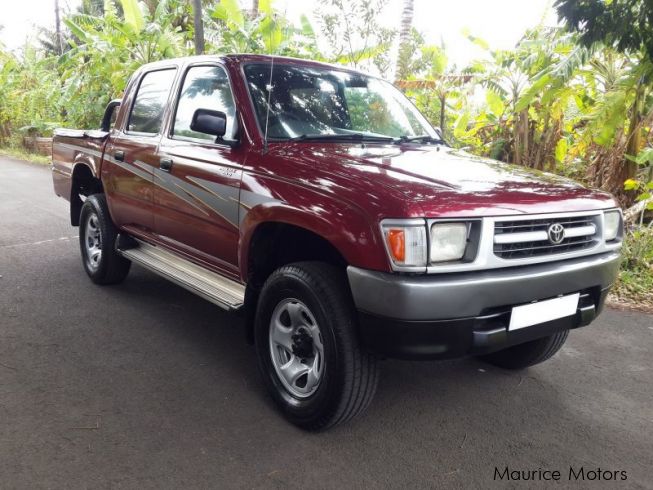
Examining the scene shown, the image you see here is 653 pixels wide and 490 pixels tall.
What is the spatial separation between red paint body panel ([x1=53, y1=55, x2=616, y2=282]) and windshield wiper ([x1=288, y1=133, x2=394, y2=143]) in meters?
0.10

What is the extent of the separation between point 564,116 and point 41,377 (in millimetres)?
6998

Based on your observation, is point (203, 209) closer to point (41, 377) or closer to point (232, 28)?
point (41, 377)

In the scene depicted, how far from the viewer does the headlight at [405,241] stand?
2.30 meters

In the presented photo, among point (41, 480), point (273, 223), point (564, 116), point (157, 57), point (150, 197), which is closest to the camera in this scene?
point (41, 480)

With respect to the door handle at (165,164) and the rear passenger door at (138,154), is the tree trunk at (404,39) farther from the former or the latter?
the door handle at (165,164)

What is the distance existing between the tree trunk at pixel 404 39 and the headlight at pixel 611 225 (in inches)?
274

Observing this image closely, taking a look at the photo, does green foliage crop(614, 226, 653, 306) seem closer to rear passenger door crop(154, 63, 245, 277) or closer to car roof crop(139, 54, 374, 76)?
car roof crop(139, 54, 374, 76)

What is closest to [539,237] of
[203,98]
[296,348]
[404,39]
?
[296,348]

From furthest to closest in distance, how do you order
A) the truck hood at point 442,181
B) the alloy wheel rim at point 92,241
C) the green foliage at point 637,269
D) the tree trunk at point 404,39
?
the tree trunk at point 404,39, the green foliage at point 637,269, the alloy wheel rim at point 92,241, the truck hood at point 442,181

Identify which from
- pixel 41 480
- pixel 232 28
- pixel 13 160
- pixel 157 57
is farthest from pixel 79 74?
pixel 41 480

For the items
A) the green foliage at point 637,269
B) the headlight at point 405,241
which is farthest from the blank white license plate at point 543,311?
the green foliage at point 637,269

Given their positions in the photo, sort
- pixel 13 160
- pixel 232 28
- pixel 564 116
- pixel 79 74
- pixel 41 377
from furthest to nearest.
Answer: pixel 13 160, pixel 79 74, pixel 232 28, pixel 564 116, pixel 41 377

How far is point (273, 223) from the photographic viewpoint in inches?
117

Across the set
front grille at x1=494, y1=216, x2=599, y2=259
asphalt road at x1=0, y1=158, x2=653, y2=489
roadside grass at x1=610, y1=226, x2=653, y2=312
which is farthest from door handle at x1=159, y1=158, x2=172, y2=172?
roadside grass at x1=610, y1=226, x2=653, y2=312
